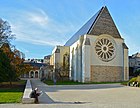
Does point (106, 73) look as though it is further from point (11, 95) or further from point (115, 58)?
point (11, 95)

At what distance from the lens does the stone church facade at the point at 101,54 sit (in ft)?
153

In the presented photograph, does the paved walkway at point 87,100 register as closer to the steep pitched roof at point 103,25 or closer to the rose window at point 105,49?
the rose window at point 105,49

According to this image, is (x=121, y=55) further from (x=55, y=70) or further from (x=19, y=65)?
(x=19, y=65)

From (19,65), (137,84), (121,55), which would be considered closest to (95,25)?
(121,55)

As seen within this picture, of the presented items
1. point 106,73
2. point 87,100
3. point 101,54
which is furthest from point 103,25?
point 87,100

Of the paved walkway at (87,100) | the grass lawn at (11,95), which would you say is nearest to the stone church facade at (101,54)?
the grass lawn at (11,95)

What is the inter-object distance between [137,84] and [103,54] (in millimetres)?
19310

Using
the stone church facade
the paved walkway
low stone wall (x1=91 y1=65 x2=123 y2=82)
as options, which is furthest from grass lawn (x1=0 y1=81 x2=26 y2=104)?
low stone wall (x1=91 y1=65 x2=123 y2=82)

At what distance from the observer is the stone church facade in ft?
153

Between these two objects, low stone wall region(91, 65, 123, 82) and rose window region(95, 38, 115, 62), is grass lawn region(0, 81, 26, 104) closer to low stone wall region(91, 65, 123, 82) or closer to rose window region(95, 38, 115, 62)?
low stone wall region(91, 65, 123, 82)

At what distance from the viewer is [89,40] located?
1860 inches

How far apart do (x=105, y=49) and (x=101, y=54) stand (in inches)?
68.2

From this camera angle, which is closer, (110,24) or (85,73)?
(85,73)

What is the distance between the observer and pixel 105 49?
1980 inches
